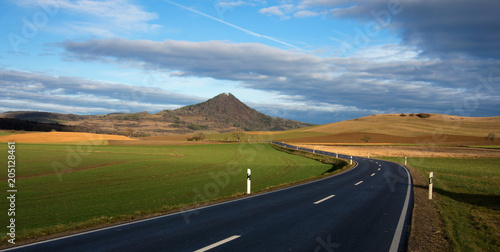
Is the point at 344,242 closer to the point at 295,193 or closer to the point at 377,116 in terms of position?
the point at 295,193

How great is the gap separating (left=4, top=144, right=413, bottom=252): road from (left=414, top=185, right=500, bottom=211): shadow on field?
465cm

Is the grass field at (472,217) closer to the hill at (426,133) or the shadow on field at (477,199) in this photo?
the shadow on field at (477,199)

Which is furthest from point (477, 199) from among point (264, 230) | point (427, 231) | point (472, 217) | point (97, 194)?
point (97, 194)

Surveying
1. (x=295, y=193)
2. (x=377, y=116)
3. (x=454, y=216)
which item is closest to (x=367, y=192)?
(x=295, y=193)

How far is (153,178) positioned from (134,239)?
19183mm

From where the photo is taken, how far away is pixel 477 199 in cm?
1628

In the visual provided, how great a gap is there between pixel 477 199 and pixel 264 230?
45.1 feet

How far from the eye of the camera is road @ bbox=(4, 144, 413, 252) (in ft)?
23.4

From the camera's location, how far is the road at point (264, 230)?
281 inches

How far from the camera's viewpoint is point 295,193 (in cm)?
1536

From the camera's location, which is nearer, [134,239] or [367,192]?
[134,239]

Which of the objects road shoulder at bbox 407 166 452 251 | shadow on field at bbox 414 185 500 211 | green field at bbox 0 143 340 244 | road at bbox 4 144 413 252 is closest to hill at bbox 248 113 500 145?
shadow on field at bbox 414 185 500 211

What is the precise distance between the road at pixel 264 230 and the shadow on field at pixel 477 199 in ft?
15.2

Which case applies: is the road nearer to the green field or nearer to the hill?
the green field
